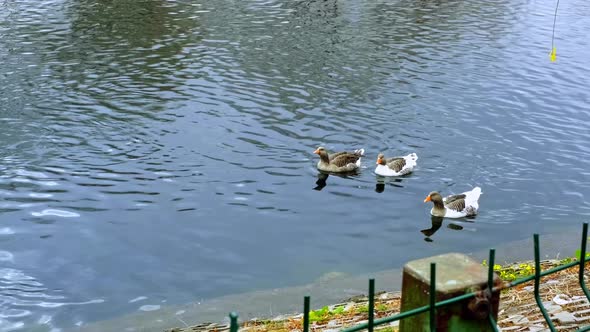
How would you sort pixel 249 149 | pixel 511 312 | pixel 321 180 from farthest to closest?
pixel 249 149, pixel 321 180, pixel 511 312

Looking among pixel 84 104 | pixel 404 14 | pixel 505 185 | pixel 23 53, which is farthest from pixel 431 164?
pixel 404 14

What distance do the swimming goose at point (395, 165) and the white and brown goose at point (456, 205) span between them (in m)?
1.52

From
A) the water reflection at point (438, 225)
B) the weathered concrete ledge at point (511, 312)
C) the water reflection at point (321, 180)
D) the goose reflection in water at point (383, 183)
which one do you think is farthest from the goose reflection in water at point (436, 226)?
the weathered concrete ledge at point (511, 312)

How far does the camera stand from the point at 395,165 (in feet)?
59.9

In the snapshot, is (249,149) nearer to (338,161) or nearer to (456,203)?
(338,161)

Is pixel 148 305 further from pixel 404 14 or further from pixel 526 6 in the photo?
pixel 526 6

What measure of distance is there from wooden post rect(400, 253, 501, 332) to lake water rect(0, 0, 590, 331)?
9.33 m

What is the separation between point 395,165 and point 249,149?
12.9 feet

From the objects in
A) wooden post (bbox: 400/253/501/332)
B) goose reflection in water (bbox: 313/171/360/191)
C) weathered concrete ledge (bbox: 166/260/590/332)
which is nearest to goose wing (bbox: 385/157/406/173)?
goose reflection in water (bbox: 313/171/360/191)

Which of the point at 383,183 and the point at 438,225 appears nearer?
the point at 438,225

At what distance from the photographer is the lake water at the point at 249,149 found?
47.8 feet

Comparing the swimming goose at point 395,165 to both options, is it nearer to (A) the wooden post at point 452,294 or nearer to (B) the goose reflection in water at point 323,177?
(B) the goose reflection in water at point 323,177

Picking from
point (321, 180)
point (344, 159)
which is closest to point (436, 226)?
point (344, 159)

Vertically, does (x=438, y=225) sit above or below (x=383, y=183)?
below
